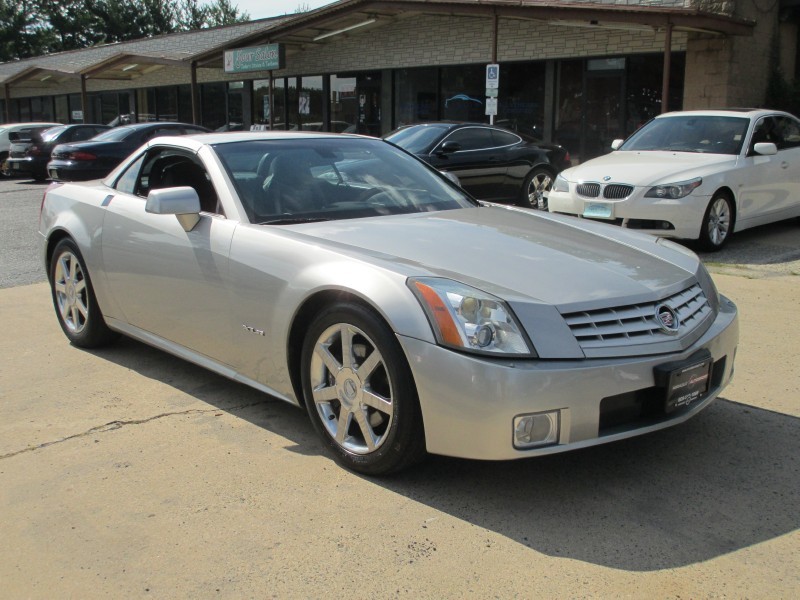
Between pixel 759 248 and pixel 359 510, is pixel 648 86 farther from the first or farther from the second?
pixel 359 510

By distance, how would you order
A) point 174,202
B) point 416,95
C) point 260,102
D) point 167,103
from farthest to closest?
point 167,103 → point 260,102 → point 416,95 → point 174,202

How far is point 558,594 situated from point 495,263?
A: 1.40 meters

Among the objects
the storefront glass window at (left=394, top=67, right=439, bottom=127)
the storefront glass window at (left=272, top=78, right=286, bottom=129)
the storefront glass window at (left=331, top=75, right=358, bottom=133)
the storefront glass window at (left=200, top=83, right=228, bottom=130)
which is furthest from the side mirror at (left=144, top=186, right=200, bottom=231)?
the storefront glass window at (left=200, top=83, right=228, bottom=130)

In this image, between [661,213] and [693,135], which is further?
[693,135]

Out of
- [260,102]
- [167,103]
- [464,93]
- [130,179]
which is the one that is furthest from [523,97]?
[167,103]

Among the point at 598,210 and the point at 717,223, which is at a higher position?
the point at 598,210

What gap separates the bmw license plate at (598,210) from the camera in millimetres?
8883

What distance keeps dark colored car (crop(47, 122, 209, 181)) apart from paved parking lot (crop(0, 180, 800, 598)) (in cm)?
1310

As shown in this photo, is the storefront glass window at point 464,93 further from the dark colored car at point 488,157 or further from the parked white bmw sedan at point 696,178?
the parked white bmw sedan at point 696,178

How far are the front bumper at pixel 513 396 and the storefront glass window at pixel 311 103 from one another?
22.2 metres

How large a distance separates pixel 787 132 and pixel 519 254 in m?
8.11

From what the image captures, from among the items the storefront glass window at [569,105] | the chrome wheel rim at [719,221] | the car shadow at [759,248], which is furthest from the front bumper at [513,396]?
the storefront glass window at [569,105]

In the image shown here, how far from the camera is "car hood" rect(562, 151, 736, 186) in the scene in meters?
8.85

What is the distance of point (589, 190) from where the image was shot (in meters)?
9.17
